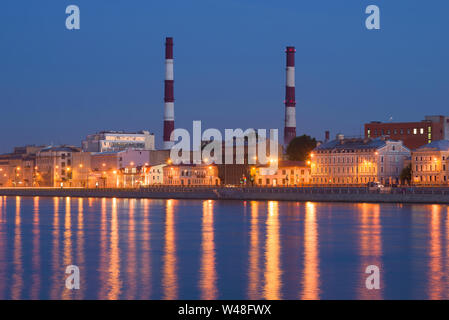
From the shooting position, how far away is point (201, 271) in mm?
20672

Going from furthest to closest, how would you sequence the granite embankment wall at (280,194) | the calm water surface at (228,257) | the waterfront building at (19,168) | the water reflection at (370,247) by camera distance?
1. the waterfront building at (19,168)
2. the granite embankment wall at (280,194)
3. the calm water surface at (228,257)
4. the water reflection at (370,247)

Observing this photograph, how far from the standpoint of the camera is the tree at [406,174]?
70.2 meters

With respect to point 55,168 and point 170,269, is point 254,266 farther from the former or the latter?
point 55,168

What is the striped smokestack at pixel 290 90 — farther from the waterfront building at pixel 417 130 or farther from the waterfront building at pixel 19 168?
the waterfront building at pixel 19 168

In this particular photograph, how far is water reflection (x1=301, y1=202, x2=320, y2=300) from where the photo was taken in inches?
693

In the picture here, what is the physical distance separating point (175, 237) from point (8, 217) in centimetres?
1743

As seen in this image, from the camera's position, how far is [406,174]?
232ft

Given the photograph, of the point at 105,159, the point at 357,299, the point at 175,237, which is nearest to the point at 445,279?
the point at 357,299

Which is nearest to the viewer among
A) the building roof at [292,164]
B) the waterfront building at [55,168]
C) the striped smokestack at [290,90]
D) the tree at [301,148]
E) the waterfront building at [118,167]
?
the striped smokestack at [290,90]

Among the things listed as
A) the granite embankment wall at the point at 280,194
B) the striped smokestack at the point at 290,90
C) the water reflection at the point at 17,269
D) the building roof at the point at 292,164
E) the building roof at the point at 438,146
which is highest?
the striped smokestack at the point at 290,90

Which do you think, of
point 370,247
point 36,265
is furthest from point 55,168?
point 36,265

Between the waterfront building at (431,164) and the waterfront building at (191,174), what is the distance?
21.9m

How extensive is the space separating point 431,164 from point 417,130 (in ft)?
58.7

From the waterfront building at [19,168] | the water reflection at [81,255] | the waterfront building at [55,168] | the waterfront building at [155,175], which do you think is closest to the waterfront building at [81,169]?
the waterfront building at [55,168]
